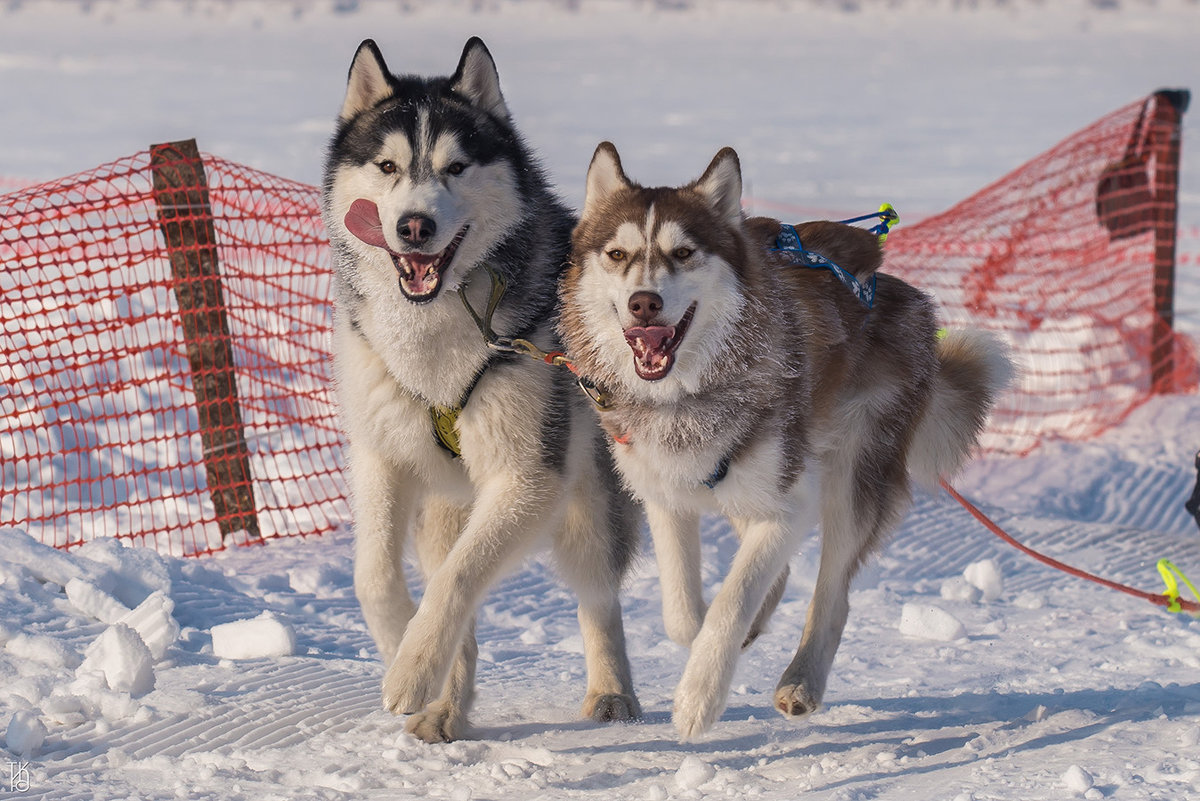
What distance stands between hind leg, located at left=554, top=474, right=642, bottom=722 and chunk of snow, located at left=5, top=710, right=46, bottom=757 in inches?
58.2

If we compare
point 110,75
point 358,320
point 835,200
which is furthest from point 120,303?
point 110,75

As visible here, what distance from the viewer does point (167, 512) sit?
5.86 metres

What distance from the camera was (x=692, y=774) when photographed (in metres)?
3.03

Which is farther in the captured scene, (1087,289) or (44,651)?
(1087,289)

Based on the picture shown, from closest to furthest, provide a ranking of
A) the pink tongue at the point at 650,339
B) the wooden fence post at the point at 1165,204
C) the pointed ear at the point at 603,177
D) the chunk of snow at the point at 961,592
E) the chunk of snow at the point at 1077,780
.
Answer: the chunk of snow at the point at 1077,780 → the pink tongue at the point at 650,339 → the pointed ear at the point at 603,177 → the chunk of snow at the point at 961,592 → the wooden fence post at the point at 1165,204

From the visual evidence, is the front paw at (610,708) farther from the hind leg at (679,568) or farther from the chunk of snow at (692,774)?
the chunk of snow at (692,774)

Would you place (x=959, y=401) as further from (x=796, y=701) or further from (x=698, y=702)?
(x=698, y=702)

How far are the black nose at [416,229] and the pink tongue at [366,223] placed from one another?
0.14 metres

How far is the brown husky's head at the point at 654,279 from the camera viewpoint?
2.96m

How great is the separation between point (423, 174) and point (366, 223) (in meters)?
0.20

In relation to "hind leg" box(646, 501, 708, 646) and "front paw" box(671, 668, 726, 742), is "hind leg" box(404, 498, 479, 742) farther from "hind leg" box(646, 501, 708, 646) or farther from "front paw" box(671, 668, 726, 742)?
"front paw" box(671, 668, 726, 742)

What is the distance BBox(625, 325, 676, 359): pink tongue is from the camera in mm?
2951

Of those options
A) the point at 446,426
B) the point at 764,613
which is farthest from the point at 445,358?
the point at 764,613

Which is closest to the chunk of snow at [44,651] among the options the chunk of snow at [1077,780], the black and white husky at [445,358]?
the black and white husky at [445,358]
